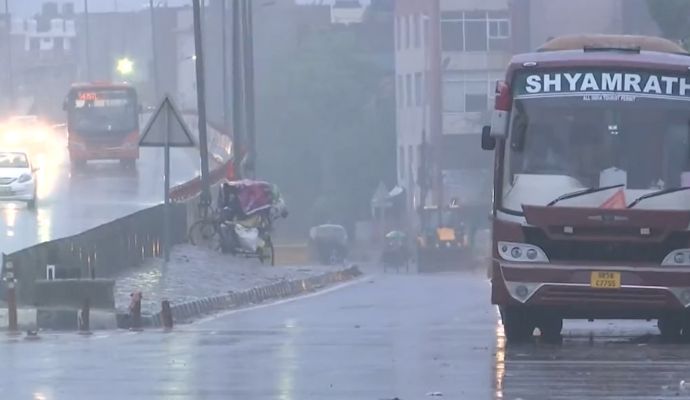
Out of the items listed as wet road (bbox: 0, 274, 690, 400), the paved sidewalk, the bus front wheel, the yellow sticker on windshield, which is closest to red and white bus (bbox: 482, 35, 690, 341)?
wet road (bbox: 0, 274, 690, 400)

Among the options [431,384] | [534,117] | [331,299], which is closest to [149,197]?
[331,299]

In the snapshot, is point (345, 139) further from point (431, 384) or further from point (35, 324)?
point (431, 384)

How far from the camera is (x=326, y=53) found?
105 meters

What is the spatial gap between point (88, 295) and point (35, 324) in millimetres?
753

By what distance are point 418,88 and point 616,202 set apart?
253 feet

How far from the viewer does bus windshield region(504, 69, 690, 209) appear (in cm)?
1730

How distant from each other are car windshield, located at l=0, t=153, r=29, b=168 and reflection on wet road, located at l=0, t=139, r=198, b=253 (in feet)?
3.74

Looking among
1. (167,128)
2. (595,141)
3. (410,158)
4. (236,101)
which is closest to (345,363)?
(595,141)

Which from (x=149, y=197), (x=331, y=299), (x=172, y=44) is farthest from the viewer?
(x=172, y=44)

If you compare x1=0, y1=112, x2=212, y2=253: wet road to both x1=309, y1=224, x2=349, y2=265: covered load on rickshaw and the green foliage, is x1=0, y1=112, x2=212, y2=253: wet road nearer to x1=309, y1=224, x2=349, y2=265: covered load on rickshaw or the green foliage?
x1=309, y1=224, x2=349, y2=265: covered load on rickshaw

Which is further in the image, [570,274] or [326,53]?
[326,53]

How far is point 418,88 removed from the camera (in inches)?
3703

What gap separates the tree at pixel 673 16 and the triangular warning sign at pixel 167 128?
37660 millimetres

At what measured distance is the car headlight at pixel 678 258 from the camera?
1692 cm
